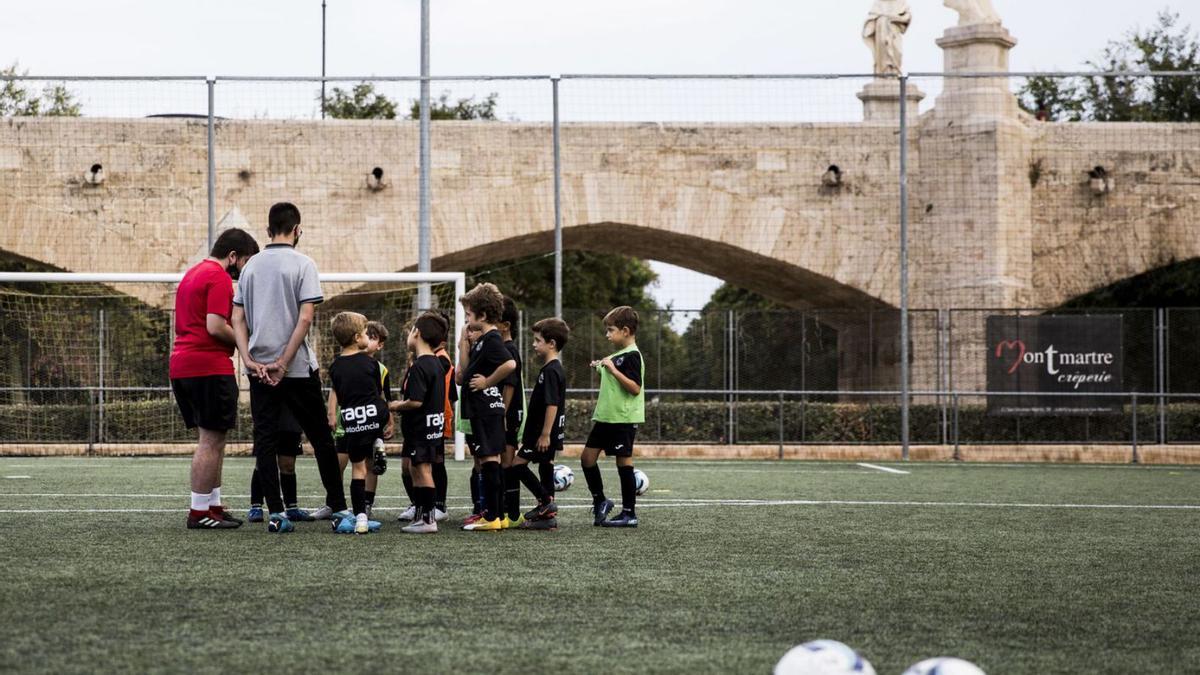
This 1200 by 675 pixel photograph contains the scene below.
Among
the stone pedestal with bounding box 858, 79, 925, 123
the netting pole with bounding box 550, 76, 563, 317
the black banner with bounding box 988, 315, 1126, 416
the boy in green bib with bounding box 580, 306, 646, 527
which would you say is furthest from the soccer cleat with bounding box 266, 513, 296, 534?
the stone pedestal with bounding box 858, 79, 925, 123

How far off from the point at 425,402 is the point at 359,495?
0.61 metres

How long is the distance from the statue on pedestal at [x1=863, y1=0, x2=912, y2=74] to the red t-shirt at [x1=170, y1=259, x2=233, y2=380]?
1721cm

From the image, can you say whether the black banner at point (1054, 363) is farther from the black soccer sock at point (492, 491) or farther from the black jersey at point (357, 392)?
the black jersey at point (357, 392)

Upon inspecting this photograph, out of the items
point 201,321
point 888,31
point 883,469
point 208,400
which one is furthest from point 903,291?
point 208,400

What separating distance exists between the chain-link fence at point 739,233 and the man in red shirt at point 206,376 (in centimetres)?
1083

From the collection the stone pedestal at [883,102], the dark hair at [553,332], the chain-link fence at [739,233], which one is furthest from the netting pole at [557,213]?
the dark hair at [553,332]

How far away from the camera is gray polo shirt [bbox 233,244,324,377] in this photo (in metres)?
7.58

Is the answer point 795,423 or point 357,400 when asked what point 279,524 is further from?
point 795,423

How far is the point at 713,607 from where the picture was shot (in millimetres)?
5121

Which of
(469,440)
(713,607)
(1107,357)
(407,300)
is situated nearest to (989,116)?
(1107,357)

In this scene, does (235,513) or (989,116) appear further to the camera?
(989,116)

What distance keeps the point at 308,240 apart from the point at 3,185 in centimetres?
425

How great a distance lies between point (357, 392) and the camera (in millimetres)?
7793

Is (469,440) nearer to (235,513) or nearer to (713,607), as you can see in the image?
(235,513)
